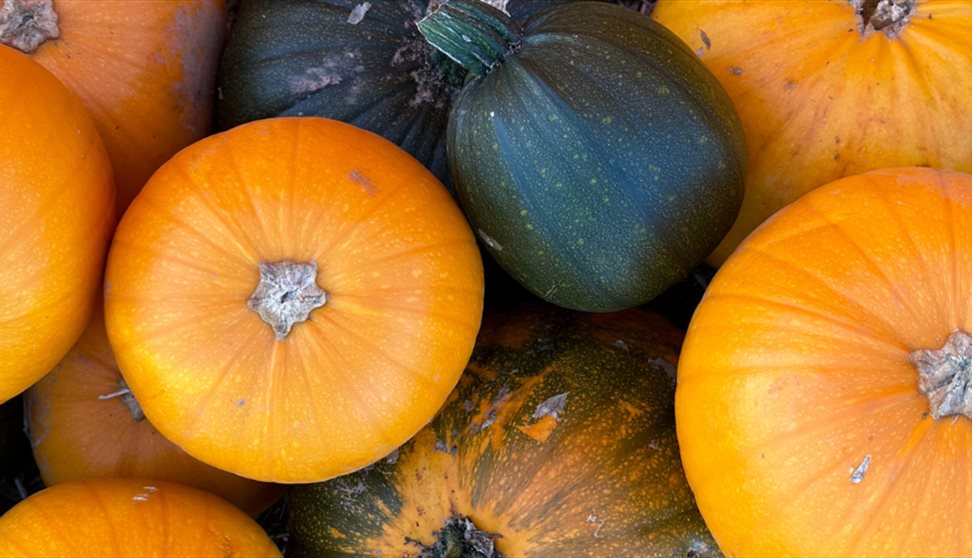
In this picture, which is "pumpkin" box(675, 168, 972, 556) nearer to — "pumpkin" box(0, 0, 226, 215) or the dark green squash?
the dark green squash

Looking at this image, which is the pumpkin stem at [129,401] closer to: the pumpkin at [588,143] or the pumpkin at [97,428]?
the pumpkin at [97,428]

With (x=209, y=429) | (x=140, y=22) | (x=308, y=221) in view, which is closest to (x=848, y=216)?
(x=308, y=221)

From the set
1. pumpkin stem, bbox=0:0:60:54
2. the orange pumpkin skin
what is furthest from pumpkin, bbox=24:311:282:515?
pumpkin stem, bbox=0:0:60:54

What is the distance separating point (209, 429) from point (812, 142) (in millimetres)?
1290

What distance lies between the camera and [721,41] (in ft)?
6.17

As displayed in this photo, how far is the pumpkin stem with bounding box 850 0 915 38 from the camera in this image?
1.77 m

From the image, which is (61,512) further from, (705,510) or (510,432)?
(705,510)

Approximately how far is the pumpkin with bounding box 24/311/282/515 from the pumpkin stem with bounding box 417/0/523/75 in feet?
3.17

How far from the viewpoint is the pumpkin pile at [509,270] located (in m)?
1.40

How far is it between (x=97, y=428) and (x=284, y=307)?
796 millimetres

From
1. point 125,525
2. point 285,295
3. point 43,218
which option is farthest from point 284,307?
point 125,525

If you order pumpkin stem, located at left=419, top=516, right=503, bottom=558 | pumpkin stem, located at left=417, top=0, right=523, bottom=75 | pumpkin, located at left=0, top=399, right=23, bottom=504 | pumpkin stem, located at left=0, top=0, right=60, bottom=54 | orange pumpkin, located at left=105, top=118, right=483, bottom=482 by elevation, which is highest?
pumpkin stem, located at left=417, top=0, right=523, bottom=75

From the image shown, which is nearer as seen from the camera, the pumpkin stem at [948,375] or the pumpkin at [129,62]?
the pumpkin stem at [948,375]

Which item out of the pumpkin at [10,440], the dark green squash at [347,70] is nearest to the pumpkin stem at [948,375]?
the dark green squash at [347,70]
